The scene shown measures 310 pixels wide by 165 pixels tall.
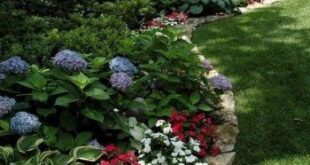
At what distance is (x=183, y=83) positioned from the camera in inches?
222

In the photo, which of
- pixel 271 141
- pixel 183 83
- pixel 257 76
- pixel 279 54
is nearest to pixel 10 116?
pixel 183 83

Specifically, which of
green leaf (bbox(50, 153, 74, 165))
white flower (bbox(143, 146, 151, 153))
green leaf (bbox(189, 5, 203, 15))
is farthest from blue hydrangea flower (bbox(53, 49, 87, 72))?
green leaf (bbox(189, 5, 203, 15))

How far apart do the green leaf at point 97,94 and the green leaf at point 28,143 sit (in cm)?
54

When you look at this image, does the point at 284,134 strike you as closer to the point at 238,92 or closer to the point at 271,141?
the point at 271,141

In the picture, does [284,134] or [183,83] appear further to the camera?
[284,134]

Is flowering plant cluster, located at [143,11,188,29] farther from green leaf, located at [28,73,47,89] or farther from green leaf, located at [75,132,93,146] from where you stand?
green leaf, located at [75,132,93,146]

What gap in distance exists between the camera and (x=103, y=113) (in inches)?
189

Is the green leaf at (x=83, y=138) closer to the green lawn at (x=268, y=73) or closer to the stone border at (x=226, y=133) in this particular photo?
the stone border at (x=226, y=133)

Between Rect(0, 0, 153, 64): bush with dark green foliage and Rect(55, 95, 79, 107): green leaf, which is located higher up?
Rect(55, 95, 79, 107): green leaf

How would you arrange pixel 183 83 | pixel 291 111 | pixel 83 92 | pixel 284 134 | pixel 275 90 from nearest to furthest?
pixel 83 92, pixel 183 83, pixel 284 134, pixel 291 111, pixel 275 90

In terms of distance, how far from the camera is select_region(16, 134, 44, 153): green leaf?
4469 millimetres

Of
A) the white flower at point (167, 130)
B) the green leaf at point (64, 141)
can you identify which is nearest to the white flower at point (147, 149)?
the white flower at point (167, 130)

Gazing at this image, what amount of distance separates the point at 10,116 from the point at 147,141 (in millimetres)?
1184

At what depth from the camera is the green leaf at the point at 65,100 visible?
4508 mm
